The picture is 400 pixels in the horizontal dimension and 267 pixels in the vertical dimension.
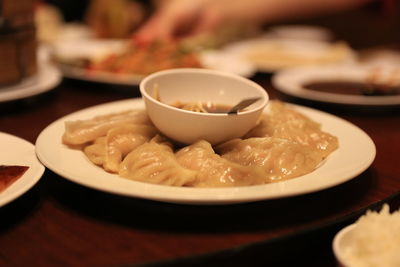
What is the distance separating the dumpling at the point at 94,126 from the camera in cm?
179

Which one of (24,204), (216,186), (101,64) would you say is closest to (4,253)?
(24,204)

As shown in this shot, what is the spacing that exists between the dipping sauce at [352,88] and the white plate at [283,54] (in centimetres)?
46

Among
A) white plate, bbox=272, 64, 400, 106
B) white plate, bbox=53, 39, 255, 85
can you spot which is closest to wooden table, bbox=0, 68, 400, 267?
white plate, bbox=272, 64, 400, 106

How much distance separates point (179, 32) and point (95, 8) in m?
0.89

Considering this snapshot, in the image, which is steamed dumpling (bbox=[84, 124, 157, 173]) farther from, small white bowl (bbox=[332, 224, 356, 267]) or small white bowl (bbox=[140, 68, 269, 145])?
small white bowl (bbox=[332, 224, 356, 267])

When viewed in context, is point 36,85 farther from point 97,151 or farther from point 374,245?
point 374,245

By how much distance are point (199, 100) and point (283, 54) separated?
6.44ft

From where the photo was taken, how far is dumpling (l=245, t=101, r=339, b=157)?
188 centimetres

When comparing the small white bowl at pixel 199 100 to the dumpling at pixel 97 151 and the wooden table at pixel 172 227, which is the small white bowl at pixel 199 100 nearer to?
the dumpling at pixel 97 151

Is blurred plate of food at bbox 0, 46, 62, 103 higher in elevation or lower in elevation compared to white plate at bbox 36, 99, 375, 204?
lower

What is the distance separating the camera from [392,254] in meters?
1.27

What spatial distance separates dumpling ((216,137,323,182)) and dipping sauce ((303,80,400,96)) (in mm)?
1177

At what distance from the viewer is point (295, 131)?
76.7 inches

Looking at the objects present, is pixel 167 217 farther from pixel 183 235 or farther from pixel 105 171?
pixel 105 171
